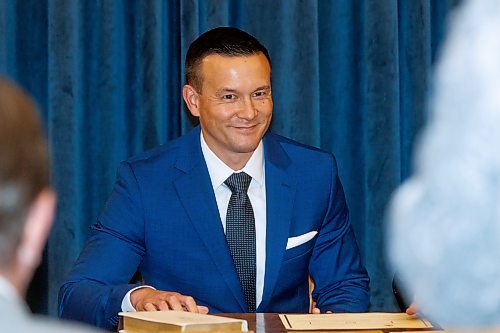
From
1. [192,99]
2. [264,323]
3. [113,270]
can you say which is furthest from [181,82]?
[264,323]

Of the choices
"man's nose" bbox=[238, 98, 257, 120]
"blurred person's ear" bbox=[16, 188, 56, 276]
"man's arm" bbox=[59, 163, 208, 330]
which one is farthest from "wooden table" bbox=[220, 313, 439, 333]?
"blurred person's ear" bbox=[16, 188, 56, 276]

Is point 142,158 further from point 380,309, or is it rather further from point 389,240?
point 389,240

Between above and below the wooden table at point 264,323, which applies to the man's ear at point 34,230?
above

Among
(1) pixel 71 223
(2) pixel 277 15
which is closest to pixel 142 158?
(1) pixel 71 223

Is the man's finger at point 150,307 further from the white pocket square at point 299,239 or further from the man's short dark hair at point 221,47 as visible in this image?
the man's short dark hair at point 221,47

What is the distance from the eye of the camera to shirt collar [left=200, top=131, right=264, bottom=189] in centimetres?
273

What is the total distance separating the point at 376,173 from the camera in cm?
362

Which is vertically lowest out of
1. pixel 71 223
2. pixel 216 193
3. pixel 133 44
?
pixel 71 223

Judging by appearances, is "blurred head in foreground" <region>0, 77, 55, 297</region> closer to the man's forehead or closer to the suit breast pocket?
the suit breast pocket

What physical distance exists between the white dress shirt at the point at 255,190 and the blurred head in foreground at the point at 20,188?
184 cm

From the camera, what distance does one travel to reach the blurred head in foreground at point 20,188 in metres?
0.75

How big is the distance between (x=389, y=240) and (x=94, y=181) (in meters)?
2.84

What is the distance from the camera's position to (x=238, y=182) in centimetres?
272

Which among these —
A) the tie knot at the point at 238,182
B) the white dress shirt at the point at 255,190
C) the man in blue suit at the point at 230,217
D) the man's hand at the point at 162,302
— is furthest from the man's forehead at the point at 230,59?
the man's hand at the point at 162,302
